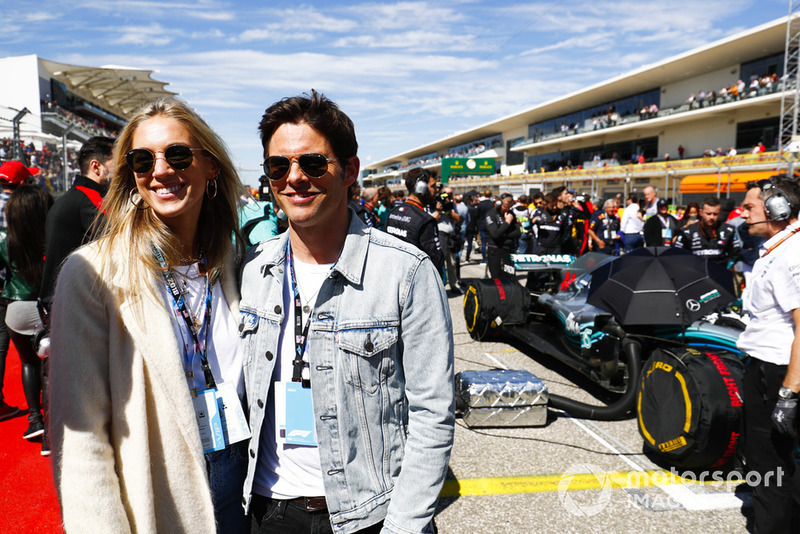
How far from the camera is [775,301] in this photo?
2.70m

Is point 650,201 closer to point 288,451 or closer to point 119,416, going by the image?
point 288,451

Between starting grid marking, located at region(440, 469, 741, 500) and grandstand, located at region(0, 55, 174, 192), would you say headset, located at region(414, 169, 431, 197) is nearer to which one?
starting grid marking, located at region(440, 469, 741, 500)

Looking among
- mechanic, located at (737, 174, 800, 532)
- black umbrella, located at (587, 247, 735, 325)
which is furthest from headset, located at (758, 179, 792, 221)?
black umbrella, located at (587, 247, 735, 325)

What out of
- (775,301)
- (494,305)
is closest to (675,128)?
(494,305)

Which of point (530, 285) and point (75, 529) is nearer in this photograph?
point (75, 529)

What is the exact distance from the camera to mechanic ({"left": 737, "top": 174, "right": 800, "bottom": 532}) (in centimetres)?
258

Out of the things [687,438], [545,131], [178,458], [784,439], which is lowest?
[687,438]

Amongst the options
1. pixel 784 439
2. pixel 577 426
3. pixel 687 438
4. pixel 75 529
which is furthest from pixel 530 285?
pixel 75 529

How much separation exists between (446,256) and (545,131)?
183 feet

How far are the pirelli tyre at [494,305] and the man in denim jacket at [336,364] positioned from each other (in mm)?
5076

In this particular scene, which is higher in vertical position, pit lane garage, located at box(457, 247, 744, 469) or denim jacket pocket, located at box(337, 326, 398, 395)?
denim jacket pocket, located at box(337, 326, 398, 395)

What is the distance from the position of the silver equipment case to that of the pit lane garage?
0.13 feet

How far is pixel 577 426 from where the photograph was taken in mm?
4461

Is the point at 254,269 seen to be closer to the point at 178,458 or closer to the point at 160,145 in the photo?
the point at 160,145
